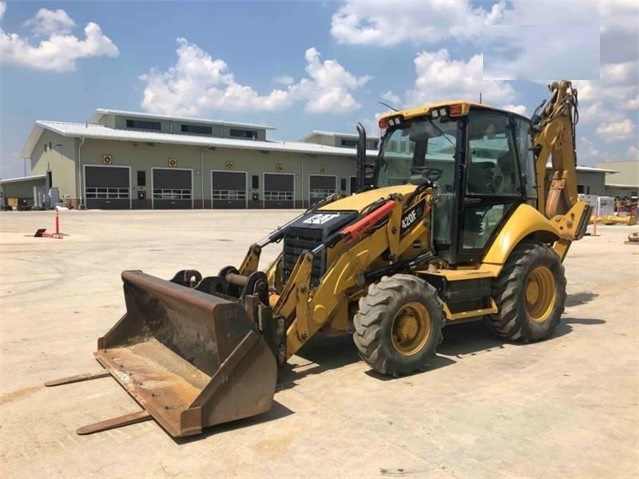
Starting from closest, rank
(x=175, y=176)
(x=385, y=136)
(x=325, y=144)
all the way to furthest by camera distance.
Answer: (x=385, y=136) → (x=175, y=176) → (x=325, y=144)

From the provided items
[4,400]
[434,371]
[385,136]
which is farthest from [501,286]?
[4,400]

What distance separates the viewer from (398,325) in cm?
543

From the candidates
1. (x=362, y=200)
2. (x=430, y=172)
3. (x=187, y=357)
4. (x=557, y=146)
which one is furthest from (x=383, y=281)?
(x=557, y=146)

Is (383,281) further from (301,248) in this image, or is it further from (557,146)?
(557,146)

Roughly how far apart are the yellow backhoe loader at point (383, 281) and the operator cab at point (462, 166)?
0.05ft

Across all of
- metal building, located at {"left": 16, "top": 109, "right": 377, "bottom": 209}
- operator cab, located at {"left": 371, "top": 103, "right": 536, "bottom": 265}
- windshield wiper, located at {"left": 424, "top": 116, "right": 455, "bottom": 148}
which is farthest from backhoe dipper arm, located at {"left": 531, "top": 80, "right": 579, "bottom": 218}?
metal building, located at {"left": 16, "top": 109, "right": 377, "bottom": 209}

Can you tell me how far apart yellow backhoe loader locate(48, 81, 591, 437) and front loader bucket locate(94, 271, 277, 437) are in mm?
11

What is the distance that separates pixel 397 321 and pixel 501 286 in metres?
1.75

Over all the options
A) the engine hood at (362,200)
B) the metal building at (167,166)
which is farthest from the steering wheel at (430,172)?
the metal building at (167,166)

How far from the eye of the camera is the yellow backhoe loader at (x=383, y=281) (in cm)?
436

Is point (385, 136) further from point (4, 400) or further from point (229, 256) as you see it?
point (229, 256)

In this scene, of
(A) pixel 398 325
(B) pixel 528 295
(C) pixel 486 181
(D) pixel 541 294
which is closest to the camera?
(A) pixel 398 325

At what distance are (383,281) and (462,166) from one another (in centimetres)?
184

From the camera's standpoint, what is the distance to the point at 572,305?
9.30m
